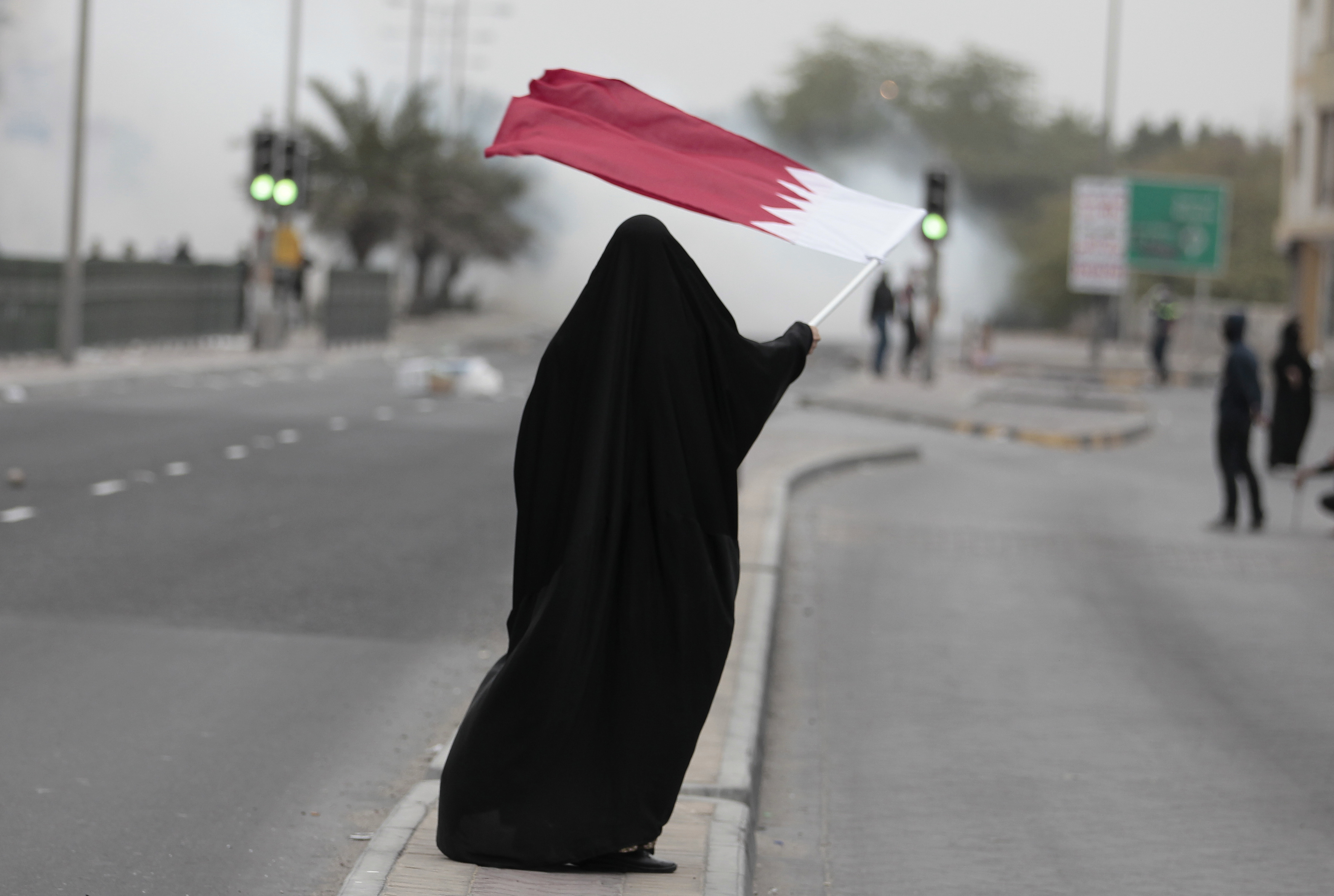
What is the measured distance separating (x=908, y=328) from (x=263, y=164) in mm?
12468

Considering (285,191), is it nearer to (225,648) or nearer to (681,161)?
(225,648)

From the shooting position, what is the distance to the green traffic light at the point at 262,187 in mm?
30906

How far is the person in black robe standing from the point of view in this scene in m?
4.21

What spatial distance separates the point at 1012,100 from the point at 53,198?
6299 centimetres

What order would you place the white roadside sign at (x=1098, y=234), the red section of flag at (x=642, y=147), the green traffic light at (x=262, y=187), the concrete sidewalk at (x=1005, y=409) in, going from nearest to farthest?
the red section of flag at (x=642, y=147), the concrete sidewalk at (x=1005, y=409), the green traffic light at (x=262, y=187), the white roadside sign at (x=1098, y=234)

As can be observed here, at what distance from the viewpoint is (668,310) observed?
13.7 ft

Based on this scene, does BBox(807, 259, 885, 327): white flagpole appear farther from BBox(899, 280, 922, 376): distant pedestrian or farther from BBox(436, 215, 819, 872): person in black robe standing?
BBox(899, 280, 922, 376): distant pedestrian

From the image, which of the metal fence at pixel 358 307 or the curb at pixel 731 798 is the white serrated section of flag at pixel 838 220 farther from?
the metal fence at pixel 358 307

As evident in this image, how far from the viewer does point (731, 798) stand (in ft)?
17.4

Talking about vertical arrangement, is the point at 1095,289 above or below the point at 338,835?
above

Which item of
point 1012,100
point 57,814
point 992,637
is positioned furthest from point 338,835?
point 1012,100

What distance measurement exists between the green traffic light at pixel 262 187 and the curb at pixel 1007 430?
452 inches

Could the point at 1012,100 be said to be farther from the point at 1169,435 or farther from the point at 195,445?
the point at 195,445

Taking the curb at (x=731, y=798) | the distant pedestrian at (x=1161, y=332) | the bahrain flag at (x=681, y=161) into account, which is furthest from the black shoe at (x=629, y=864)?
the distant pedestrian at (x=1161, y=332)
